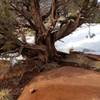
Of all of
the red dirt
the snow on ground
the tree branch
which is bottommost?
the red dirt

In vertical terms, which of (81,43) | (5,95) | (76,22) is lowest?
(5,95)

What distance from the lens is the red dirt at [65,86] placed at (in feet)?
9.90

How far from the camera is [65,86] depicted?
3154mm

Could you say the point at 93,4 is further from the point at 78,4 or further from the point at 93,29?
the point at 93,29

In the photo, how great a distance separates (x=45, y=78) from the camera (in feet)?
11.2

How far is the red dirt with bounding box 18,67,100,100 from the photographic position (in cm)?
302

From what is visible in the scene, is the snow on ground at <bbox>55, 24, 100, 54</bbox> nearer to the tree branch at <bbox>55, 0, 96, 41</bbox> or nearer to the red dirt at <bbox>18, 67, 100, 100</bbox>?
the tree branch at <bbox>55, 0, 96, 41</bbox>

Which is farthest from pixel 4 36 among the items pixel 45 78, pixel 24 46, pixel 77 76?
pixel 77 76

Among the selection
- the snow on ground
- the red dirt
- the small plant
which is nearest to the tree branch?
the snow on ground

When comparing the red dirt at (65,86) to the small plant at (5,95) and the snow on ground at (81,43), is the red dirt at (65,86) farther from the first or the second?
the snow on ground at (81,43)

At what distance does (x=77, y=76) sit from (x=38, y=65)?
563 millimetres

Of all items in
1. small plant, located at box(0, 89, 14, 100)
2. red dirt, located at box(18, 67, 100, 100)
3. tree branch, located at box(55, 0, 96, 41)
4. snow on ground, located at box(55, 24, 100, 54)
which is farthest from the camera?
snow on ground, located at box(55, 24, 100, 54)

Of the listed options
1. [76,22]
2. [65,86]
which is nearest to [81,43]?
[76,22]

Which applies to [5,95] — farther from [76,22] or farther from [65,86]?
[76,22]
